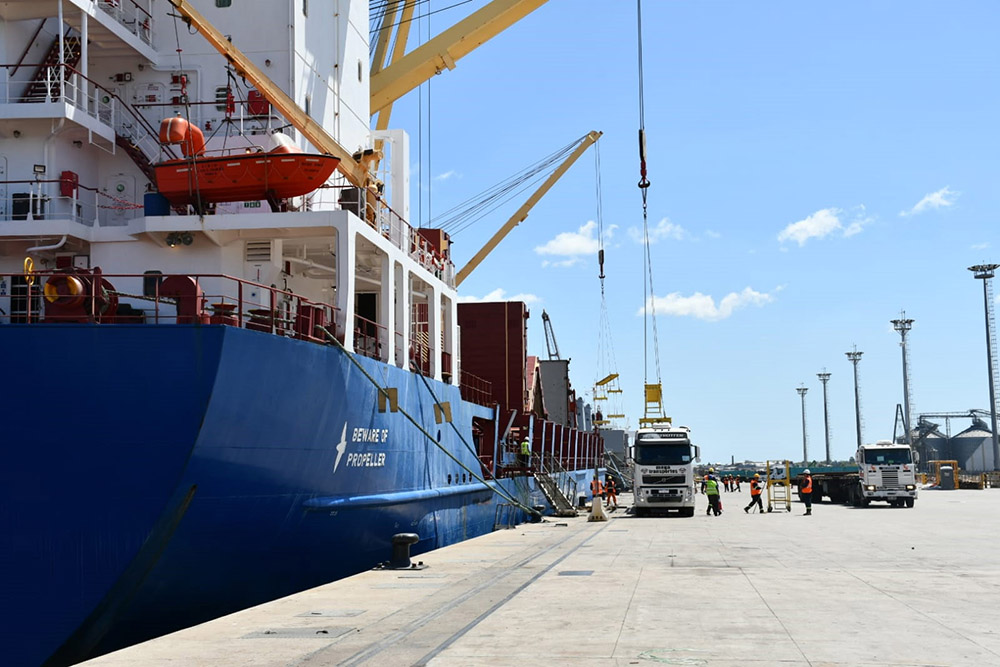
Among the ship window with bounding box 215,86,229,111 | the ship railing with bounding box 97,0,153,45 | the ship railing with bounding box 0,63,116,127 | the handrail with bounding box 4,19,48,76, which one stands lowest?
the ship railing with bounding box 0,63,116,127

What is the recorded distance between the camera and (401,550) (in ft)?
49.9

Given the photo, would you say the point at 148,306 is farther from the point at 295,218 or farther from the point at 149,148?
the point at 149,148

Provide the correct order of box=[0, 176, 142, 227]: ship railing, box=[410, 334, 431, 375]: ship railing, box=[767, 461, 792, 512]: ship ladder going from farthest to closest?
box=[767, 461, 792, 512]: ship ladder
box=[410, 334, 431, 375]: ship railing
box=[0, 176, 142, 227]: ship railing

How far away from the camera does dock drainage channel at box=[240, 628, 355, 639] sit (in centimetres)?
948

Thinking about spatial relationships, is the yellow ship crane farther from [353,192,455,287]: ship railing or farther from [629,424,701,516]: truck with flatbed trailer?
[629,424,701,516]: truck with flatbed trailer

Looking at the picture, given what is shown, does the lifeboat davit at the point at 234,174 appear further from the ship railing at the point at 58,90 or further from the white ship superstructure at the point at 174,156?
the ship railing at the point at 58,90

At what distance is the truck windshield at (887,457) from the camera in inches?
1399

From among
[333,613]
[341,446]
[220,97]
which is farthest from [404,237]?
[333,613]

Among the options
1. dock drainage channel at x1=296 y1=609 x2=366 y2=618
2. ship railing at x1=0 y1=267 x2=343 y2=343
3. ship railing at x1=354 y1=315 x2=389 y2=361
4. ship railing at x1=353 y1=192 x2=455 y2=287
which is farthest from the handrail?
dock drainage channel at x1=296 y1=609 x2=366 y2=618

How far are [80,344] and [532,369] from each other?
26.8m

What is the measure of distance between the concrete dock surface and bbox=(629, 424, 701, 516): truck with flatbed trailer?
1215 centimetres

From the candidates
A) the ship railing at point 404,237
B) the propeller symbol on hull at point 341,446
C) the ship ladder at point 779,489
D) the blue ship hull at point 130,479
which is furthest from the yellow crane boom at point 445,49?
the ship ladder at point 779,489

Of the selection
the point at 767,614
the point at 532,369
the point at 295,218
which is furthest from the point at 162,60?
the point at 532,369

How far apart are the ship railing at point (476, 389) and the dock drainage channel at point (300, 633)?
50.6 feet
